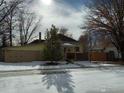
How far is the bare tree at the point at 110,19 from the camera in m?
37.7

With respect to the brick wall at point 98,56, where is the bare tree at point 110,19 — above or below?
above

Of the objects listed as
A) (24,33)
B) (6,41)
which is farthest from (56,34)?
(24,33)

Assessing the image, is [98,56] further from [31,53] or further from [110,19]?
[31,53]

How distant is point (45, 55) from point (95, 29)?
488 inches

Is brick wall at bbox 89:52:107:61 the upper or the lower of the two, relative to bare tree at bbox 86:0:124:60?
lower

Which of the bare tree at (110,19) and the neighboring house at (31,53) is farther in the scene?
the bare tree at (110,19)

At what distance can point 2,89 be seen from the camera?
11.2m

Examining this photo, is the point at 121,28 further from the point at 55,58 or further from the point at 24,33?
the point at 24,33

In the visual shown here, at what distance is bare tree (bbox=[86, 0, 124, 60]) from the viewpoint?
37719 mm

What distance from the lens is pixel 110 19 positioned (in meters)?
38.0

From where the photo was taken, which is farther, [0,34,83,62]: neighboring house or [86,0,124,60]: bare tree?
[86,0,124,60]: bare tree

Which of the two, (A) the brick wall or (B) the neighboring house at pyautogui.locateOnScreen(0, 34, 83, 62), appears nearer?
(B) the neighboring house at pyautogui.locateOnScreen(0, 34, 83, 62)

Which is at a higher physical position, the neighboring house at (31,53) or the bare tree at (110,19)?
the bare tree at (110,19)

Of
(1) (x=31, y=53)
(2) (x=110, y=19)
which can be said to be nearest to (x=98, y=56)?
(2) (x=110, y=19)
